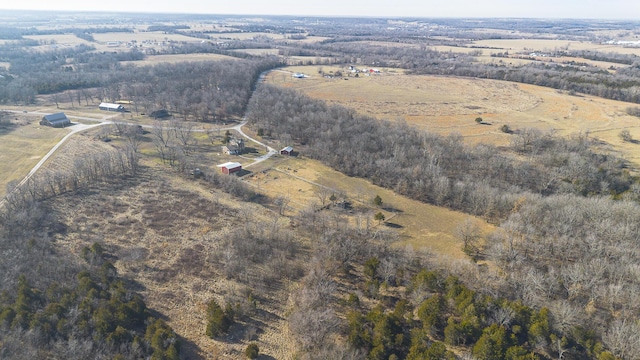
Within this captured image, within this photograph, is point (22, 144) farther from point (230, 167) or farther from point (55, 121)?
point (230, 167)

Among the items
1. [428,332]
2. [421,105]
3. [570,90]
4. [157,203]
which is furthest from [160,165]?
[570,90]

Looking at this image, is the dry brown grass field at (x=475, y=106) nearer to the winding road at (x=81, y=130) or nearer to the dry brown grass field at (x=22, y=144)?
the winding road at (x=81, y=130)

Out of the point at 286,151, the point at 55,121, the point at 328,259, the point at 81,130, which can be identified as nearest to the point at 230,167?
the point at 286,151

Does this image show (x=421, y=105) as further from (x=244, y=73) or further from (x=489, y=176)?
(x=244, y=73)

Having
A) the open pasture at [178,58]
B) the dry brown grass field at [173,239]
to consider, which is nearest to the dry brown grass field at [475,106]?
the open pasture at [178,58]

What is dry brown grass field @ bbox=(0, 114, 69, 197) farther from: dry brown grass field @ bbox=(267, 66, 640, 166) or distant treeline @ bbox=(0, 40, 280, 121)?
dry brown grass field @ bbox=(267, 66, 640, 166)

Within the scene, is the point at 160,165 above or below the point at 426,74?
below
